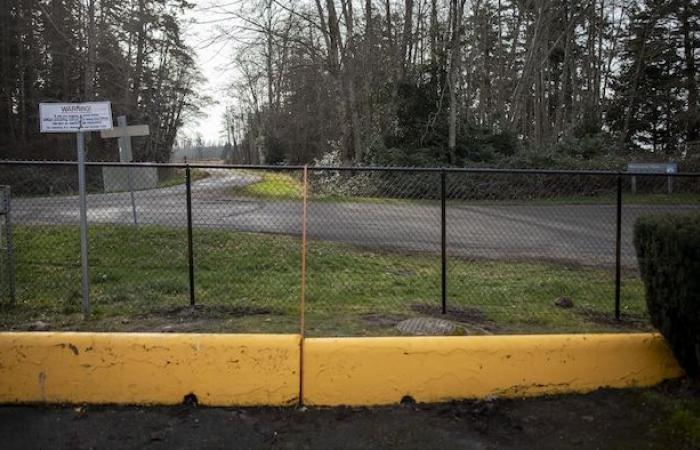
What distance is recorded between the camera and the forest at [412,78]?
26.1m

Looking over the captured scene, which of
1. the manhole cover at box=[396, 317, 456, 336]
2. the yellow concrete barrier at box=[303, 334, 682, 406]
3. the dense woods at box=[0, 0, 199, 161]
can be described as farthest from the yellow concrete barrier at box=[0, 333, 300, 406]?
the dense woods at box=[0, 0, 199, 161]

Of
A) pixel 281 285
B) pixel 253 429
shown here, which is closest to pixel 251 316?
Result: pixel 281 285

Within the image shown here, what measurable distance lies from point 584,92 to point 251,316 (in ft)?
132

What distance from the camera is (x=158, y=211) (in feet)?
30.0

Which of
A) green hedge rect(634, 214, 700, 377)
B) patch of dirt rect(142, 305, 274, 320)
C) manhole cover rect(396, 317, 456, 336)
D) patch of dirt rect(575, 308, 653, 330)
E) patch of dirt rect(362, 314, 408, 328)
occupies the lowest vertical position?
patch of dirt rect(575, 308, 653, 330)

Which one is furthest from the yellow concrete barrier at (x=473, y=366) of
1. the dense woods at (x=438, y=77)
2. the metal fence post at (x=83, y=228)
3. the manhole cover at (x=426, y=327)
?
the dense woods at (x=438, y=77)

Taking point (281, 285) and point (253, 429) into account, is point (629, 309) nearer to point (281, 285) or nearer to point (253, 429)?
point (281, 285)

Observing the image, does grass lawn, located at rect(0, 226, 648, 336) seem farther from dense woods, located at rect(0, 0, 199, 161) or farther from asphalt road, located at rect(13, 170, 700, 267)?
dense woods, located at rect(0, 0, 199, 161)

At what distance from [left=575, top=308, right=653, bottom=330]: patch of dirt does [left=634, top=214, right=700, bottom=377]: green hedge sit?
1.99m

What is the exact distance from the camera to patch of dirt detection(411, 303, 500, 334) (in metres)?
6.30

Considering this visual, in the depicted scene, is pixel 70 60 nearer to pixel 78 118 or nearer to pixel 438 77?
pixel 438 77

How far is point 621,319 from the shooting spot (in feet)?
22.2

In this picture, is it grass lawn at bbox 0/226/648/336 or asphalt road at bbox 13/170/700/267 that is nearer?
grass lawn at bbox 0/226/648/336

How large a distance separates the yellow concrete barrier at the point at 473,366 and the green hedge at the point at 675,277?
0.33 meters
